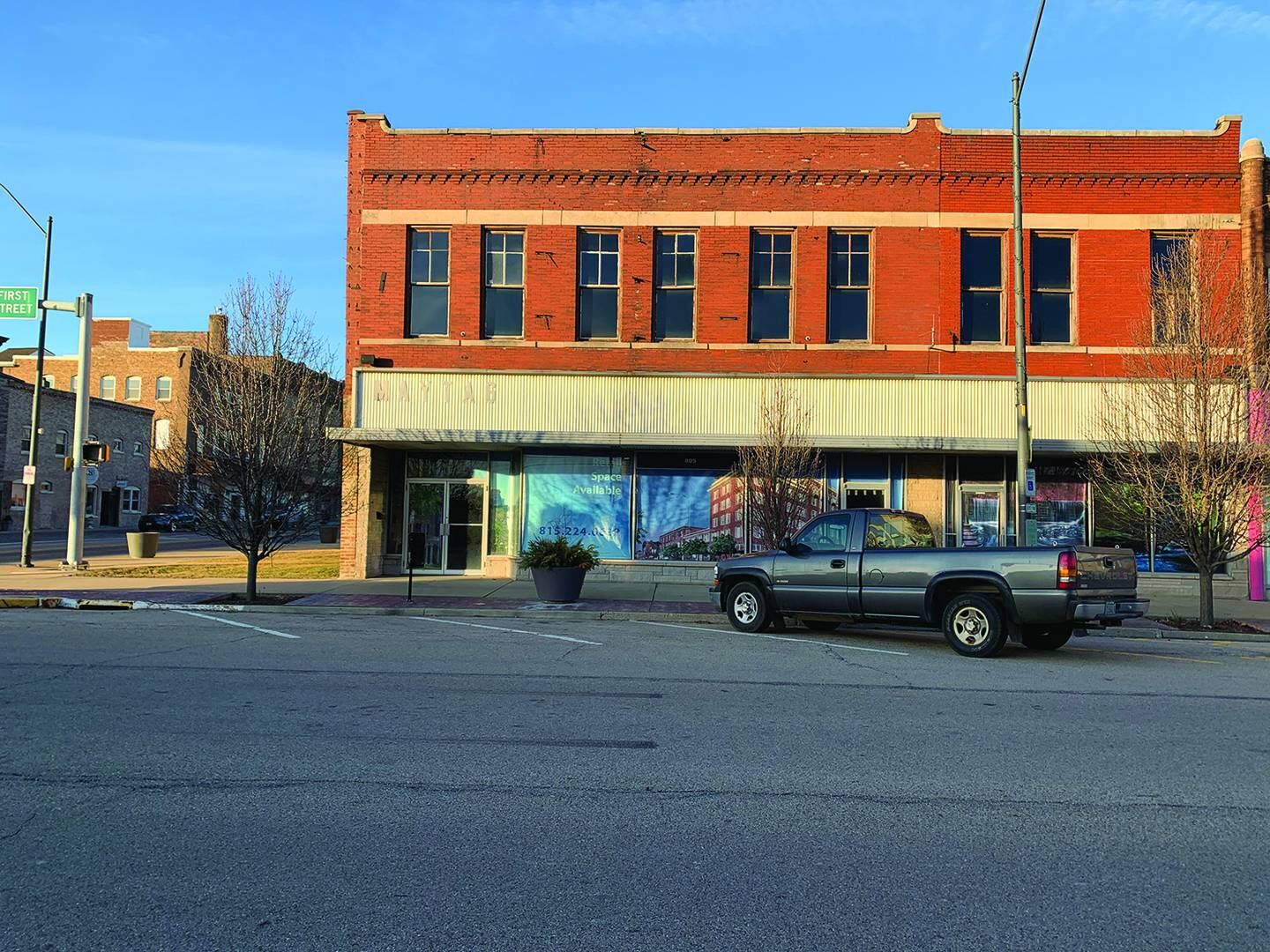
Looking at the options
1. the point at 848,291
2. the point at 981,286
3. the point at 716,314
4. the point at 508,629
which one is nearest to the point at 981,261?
the point at 981,286

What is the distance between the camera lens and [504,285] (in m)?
21.8

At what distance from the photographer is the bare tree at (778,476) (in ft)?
57.5

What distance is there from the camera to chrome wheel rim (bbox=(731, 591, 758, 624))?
13797mm

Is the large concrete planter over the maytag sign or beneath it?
beneath

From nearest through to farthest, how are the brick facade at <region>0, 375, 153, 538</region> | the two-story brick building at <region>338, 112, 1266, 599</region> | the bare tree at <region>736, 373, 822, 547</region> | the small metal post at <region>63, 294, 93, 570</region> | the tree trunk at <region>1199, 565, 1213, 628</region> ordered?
1. the tree trunk at <region>1199, 565, 1213, 628</region>
2. the bare tree at <region>736, 373, 822, 547</region>
3. the two-story brick building at <region>338, 112, 1266, 599</region>
4. the small metal post at <region>63, 294, 93, 570</region>
5. the brick facade at <region>0, 375, 153, 538</region>

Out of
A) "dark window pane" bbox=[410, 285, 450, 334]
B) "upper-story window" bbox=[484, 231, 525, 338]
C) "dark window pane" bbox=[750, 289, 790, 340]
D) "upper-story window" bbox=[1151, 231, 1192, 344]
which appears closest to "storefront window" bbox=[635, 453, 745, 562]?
"dark window pane" bbox=[750, 289, 790, 340]

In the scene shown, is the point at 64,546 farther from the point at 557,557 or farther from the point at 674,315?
the point at 557,557

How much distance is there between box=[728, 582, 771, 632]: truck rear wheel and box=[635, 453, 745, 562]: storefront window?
706 cm

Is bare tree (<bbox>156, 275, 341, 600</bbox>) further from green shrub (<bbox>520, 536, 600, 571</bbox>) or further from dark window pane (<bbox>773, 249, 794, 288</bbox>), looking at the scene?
dark window pane (<bbox>773, 249, 794, 288</bbox>)

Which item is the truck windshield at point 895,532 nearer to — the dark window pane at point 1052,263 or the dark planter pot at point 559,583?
the dark planter pot at point 559,583

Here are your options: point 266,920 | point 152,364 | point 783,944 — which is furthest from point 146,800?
point 152,364

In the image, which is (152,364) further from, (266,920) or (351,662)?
(266,920)

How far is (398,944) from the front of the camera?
3.62 meters

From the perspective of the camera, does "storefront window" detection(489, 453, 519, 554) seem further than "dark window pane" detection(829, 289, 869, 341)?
Yes
